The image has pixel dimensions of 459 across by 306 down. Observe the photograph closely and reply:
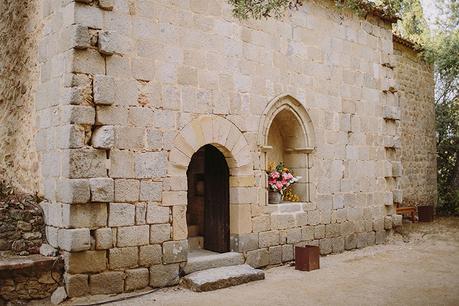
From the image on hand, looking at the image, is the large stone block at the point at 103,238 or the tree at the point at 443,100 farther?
the tree at the point at 443,100

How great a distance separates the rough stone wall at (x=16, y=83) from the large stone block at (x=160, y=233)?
190 cm

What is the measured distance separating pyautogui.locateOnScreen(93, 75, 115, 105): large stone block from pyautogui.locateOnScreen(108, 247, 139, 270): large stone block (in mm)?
1771

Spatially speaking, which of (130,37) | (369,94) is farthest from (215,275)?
(369,94)

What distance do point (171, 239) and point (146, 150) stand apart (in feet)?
3.96

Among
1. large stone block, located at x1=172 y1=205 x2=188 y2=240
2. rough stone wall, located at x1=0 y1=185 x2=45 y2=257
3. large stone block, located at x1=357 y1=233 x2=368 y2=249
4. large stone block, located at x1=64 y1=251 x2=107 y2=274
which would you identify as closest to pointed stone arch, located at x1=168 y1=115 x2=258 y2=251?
large stone block, located at x1=172 y1=205 x2=188 y2=240

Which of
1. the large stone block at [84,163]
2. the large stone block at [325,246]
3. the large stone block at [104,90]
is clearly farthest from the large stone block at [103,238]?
the large stone block at [325,246]

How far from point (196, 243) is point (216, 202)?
2.61 ft

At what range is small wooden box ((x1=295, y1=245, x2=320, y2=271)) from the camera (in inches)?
265

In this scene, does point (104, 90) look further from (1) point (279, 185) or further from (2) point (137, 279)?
(1) point (279, 185)

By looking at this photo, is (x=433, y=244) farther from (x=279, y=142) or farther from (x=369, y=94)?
(x=279, y=142)

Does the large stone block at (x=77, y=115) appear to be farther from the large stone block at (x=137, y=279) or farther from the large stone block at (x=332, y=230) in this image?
the large stone block at (x=332, y=230)

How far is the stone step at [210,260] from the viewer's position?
19.6ft

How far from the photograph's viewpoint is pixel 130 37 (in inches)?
219

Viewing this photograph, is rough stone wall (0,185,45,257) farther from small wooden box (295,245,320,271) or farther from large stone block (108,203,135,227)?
small wooden box (295,245,320,271)
